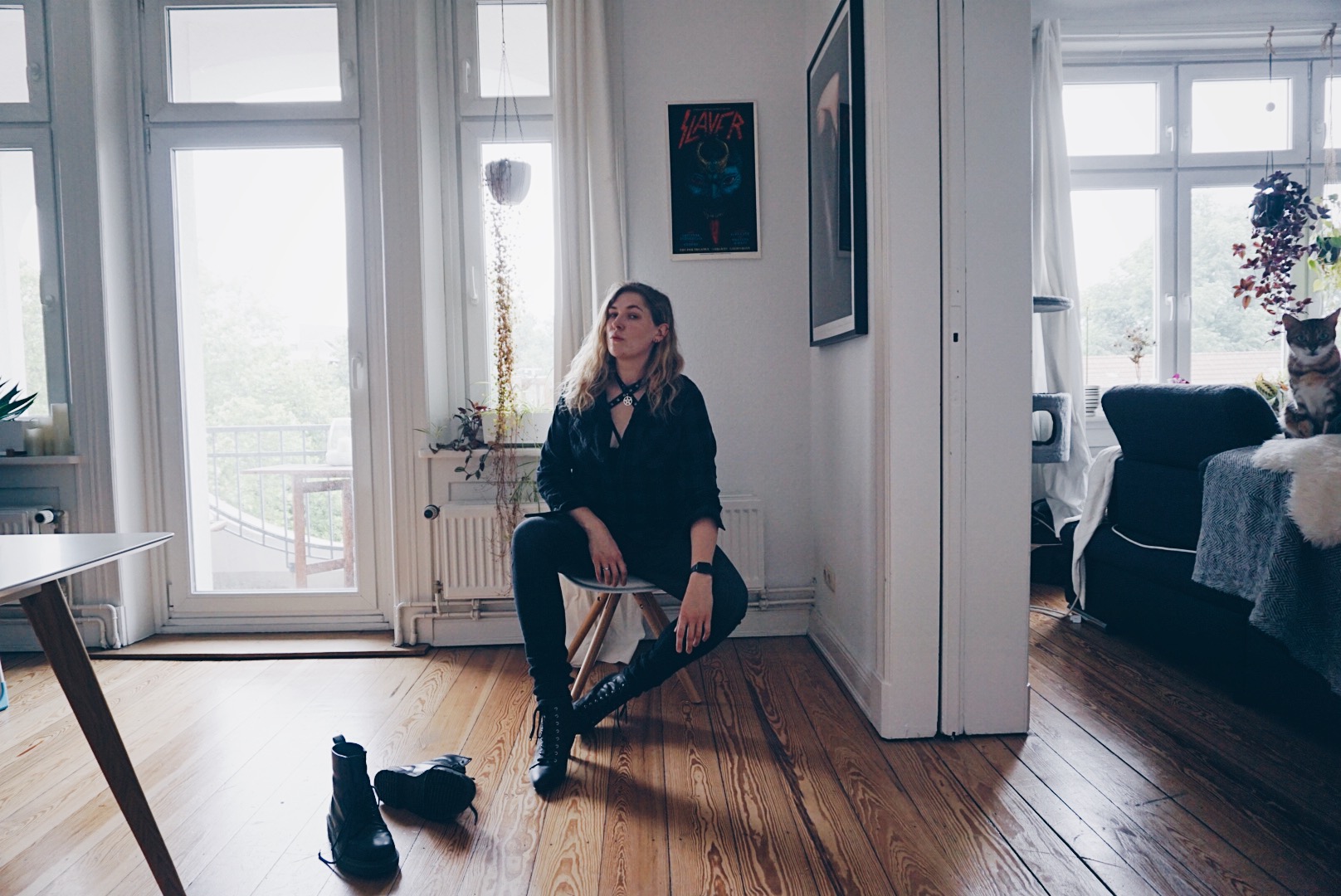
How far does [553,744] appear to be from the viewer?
183 centimetres

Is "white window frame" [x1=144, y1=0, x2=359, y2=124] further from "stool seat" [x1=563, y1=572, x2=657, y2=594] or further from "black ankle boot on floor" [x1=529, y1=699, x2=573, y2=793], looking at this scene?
"black ankle boot on floor" [x1=529, y1=699, x2=573, y2=793]

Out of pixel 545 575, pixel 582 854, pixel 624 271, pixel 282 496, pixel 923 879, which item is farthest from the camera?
pixel 282 496

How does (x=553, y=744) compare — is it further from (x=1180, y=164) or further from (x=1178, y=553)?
(x=1180, y=164)

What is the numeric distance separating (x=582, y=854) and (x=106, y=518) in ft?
7.66

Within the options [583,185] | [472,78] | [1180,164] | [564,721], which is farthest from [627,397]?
[1180,164]

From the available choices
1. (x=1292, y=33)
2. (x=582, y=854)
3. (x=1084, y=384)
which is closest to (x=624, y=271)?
(x=582, y=854)

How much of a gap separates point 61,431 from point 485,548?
1.58m

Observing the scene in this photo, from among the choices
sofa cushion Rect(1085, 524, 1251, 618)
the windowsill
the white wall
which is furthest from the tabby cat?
the windowsill

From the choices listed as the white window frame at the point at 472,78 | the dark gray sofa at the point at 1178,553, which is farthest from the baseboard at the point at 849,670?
the white window frame at the point at 472,78

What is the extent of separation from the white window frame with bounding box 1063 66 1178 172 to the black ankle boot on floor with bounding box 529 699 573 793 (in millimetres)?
3717

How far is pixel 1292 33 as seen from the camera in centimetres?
389

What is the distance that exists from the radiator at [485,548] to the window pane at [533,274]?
49 centimetres

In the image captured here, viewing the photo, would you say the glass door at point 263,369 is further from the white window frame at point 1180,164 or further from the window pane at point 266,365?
the white window frame at point 1180,164

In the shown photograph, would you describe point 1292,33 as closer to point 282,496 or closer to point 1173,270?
point 1173,270
